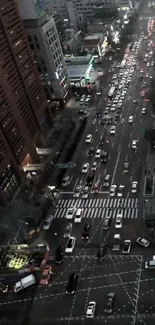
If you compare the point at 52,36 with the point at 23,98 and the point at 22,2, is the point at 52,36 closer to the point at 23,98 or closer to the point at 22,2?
the point at 22,2

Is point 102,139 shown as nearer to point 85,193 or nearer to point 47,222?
point 85,193

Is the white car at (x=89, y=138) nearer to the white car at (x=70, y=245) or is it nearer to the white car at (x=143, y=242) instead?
the white car at (x=70, y=245)

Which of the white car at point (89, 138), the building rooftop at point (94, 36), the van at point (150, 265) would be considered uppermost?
the building rooftop at point (94, 36)

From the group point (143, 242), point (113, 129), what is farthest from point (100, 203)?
point (113, 129)

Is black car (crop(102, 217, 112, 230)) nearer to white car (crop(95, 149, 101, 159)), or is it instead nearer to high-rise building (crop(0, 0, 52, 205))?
white car (crop(95, 149, 101, 159))

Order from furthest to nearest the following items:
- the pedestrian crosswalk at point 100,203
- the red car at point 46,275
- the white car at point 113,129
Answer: the white car at point 113,129
the pedestrian crosswalk at point 100,203
the red car at point 46,275

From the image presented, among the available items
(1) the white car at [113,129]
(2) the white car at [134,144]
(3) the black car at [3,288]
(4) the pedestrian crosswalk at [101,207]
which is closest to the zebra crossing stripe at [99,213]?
(4) the pedestrian crosswalk at [101,207]

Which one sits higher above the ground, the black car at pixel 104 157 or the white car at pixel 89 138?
the white car at pixel 89 138
